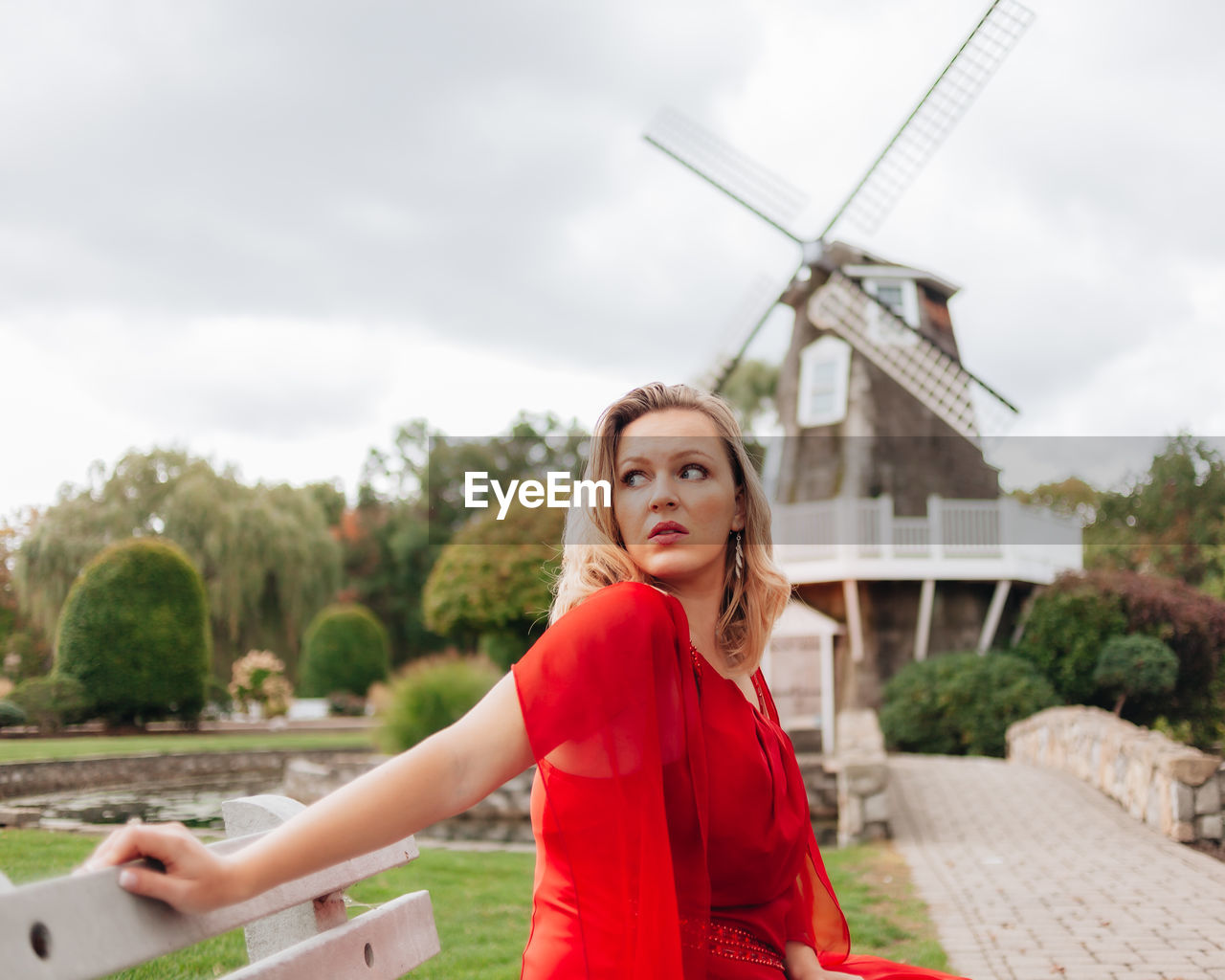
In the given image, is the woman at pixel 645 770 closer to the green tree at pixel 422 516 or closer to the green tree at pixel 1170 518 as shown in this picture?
the green tree at pixel 1170 518

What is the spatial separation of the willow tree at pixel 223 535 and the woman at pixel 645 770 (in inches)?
842

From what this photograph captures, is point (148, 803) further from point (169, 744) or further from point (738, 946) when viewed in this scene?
point (738, 946)

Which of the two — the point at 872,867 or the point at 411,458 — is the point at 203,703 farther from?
the point at 411,458

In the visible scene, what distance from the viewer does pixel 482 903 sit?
17.2 feet

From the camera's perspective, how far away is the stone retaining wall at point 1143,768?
7.05 meters

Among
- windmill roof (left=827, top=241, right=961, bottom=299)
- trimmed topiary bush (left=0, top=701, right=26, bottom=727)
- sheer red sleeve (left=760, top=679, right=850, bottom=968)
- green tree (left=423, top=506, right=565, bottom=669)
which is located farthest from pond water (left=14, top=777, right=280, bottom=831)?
windmill roof (left=827, top=241, right=961, bottom=299)

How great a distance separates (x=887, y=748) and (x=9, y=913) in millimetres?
14992

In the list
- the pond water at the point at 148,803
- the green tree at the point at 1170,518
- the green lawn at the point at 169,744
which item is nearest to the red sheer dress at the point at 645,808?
the pond water at the point at 148,803

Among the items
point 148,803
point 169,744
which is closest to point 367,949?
point 148,803

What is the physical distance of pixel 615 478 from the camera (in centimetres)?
170

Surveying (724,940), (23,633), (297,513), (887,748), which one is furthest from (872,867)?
(297,513)

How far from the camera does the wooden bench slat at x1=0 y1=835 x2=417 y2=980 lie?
0.86 metres

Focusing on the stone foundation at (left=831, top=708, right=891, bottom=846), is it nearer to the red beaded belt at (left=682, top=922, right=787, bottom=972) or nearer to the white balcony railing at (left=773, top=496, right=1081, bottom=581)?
the red beaded belt at (left=682, top=922, right=787, bottom=972)

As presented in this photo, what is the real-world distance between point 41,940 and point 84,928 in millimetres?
35
